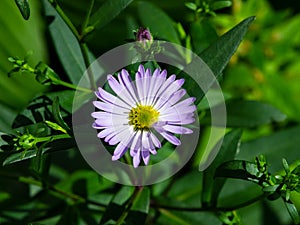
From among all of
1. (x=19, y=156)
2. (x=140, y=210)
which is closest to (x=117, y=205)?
(x=140, y=210)

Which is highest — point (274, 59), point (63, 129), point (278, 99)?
point (274, 59)

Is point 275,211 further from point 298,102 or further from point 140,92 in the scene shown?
point 140,92

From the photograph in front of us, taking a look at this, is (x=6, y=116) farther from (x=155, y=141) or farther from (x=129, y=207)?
Result: (x=155, y=141)

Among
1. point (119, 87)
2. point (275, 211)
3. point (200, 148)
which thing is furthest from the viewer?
point (200, 148)

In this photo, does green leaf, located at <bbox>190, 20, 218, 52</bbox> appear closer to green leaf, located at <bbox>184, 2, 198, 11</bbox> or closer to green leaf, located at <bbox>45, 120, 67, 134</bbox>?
green leaf, located at <bbox>184, 2, 198, 11</bbox>

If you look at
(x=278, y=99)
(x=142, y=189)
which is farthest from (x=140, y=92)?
(x=278, y=99)

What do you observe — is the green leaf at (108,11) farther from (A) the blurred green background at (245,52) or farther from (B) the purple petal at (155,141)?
(A) the blurred green background at (245,52)
